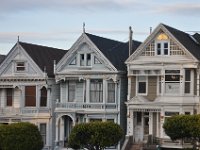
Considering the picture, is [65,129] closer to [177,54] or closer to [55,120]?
[55,120]

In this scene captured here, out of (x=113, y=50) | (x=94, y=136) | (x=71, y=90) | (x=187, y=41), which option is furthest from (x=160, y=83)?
(x=71, y=90)

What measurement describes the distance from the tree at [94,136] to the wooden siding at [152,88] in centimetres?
506

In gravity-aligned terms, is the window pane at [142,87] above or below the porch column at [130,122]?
above

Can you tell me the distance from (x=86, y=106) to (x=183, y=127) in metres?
10.9

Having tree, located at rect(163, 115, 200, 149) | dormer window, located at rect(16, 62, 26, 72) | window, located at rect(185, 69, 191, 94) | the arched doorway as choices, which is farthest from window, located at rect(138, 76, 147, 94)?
dormer window, located at rect(16, 62, 26, 72)

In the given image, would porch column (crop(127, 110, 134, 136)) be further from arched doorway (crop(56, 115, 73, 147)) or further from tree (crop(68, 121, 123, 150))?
arched doorway (crop(56, 115, 73, 147))

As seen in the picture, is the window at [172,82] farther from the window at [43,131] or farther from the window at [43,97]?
the window at [43,131]

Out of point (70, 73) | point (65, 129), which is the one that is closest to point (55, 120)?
point (65, 129)

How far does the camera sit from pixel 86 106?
176 ft

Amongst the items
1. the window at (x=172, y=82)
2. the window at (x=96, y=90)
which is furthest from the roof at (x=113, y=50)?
the window at (x=172, y=82)

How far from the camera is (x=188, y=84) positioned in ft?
163

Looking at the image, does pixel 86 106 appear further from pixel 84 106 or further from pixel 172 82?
pixel 172 82

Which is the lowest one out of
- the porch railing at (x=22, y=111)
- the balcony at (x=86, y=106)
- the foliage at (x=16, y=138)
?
the foliage at (x=16, y=138)

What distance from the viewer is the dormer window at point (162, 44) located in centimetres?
5053
